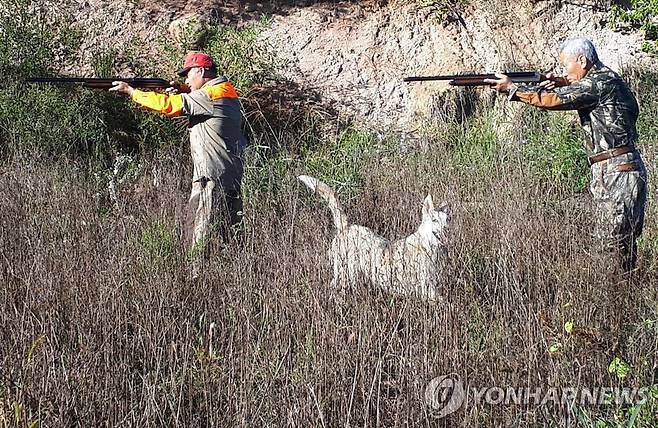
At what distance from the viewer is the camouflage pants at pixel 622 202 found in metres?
5.56

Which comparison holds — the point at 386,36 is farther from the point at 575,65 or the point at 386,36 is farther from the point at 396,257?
the point at 396,257

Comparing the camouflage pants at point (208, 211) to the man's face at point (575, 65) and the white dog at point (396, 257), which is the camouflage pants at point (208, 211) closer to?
the white dog at point (396, 257)

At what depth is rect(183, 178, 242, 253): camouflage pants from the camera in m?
6.39

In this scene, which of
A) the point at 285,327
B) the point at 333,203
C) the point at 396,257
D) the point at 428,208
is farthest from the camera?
the point at 333,203

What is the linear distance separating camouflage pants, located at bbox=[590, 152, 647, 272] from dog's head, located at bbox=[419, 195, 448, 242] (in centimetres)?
118

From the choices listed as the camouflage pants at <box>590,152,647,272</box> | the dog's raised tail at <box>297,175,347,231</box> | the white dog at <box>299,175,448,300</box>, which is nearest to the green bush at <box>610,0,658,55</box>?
the camouflage pants at <box>590,152,647,272</box>

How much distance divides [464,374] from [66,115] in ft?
22.6

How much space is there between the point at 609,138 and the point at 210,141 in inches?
129

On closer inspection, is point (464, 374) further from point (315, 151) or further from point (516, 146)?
point (315, 151)

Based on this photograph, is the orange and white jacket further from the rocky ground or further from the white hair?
the rocky ground

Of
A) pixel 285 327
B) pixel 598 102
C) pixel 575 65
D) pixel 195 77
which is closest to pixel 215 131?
pixel 195 77

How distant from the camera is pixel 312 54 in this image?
12125 mm

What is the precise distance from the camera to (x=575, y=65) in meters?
5.66

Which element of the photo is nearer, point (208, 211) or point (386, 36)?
point (208, 211)
